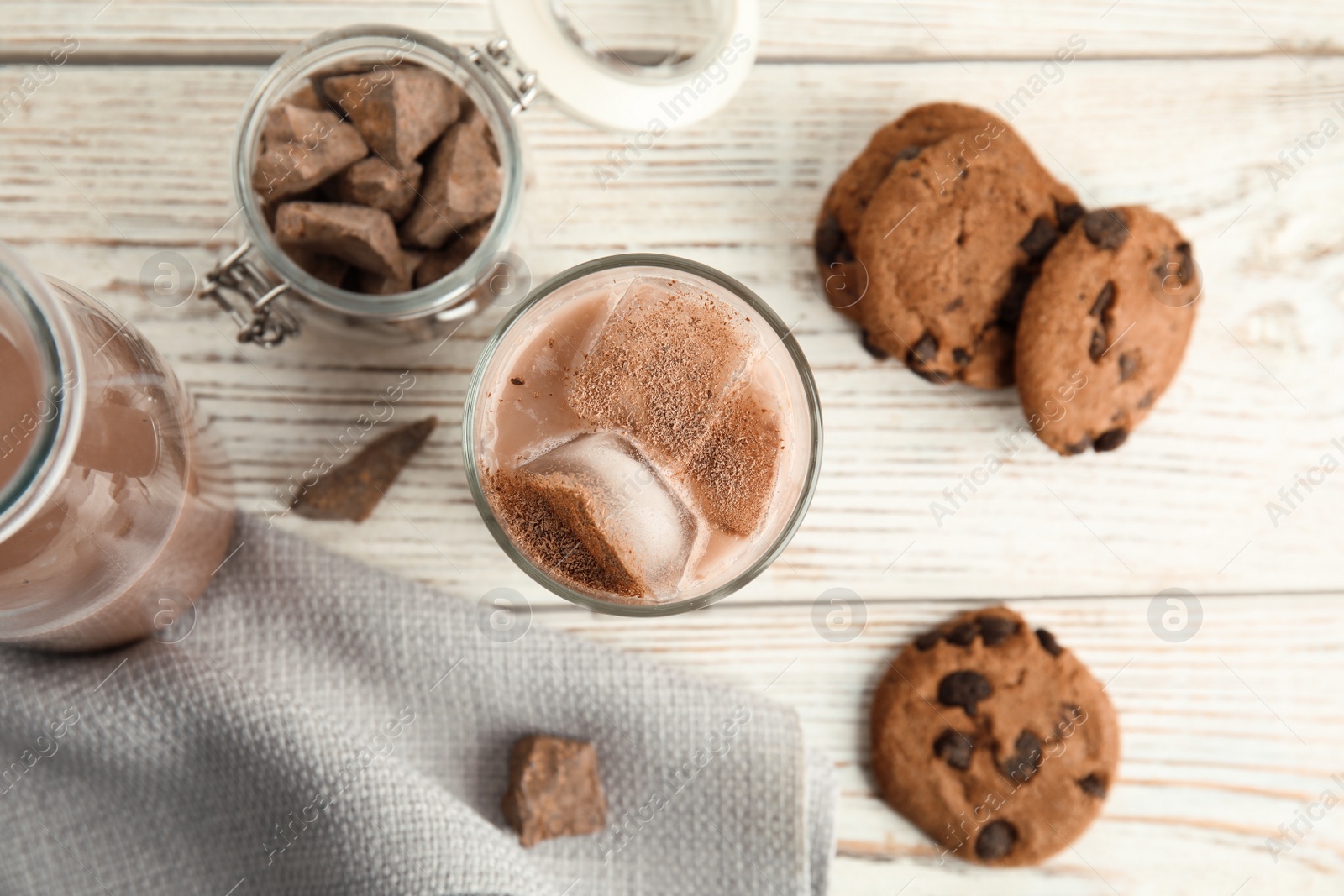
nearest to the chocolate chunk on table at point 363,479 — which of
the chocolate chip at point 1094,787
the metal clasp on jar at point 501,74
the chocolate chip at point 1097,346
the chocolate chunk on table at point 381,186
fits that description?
the chocolate chunk on table at point 381,186

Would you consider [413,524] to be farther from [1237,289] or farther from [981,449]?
[1237,289]

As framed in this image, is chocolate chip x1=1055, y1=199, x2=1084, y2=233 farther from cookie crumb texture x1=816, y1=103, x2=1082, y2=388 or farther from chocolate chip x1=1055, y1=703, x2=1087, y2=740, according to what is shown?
chocolate chip x1=1055, y1=703, x2=1087, y2=740

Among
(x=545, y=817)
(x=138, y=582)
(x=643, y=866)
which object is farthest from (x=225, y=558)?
(x=643, y=866)

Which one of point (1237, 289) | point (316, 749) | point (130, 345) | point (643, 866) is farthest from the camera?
point (1237, 289)

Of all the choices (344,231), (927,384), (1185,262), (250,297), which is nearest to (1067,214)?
(1185,262)

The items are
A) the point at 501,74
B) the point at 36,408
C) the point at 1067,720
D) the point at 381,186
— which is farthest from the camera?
the point at 1067,720

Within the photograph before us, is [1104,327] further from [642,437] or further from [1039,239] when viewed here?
[642,437]

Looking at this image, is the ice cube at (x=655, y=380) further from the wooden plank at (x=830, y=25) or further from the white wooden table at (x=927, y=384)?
the wooden plank at (x=830, y=25)
